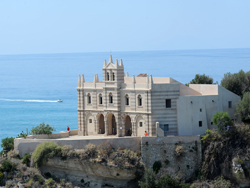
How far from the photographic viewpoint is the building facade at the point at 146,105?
58188 mm

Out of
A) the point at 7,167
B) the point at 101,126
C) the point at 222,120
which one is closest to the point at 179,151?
the point at 222,120

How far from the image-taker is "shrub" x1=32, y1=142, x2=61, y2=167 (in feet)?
182

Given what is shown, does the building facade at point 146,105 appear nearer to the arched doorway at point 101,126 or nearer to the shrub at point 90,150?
the arched doorway at point 101,126

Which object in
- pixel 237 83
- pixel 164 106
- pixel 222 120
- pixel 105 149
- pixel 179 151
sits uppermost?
pixel 237 83

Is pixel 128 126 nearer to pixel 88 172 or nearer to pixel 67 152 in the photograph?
pixel 88 172

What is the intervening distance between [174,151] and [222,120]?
606 centimetres

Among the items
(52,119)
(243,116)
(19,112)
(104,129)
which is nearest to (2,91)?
(19,112)

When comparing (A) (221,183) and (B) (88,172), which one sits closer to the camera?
(A) (221,183)

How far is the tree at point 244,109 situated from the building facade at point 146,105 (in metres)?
1.42

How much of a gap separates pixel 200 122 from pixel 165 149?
5603 mm

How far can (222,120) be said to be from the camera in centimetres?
5684

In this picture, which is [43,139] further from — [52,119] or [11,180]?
[52,119]

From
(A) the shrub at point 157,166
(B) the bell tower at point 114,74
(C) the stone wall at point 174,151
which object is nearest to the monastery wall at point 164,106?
(C) the stone wall at point 174,151

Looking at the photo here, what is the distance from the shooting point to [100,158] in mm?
55688
